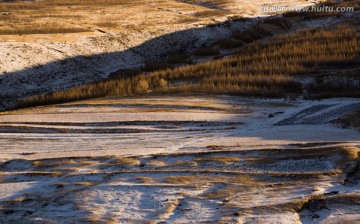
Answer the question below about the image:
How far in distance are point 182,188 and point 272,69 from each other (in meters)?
8.37

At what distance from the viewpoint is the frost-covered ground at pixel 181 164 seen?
6.24 meters

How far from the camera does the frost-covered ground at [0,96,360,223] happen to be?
6242 millimetres

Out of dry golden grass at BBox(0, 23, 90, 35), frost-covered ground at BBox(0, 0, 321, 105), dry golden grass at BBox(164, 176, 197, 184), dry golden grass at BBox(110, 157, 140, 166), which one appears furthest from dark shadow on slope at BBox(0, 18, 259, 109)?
dry golden grass at BBox(164, 176, 197, 184)

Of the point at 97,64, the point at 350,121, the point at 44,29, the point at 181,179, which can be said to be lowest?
the point at 181,179

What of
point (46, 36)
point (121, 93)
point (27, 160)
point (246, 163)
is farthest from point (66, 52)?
point (246, 163)

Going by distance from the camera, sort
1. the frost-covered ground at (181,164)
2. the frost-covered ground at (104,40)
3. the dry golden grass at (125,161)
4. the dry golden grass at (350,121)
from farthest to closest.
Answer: the frost-covered ground at (104,40) → the dry golden grass at (350,121) → the dry golden grass at (125,161) → the frost-covered ground at (181,164)

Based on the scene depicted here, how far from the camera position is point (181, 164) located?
307 inches

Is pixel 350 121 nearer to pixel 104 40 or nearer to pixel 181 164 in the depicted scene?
pixel 181 164

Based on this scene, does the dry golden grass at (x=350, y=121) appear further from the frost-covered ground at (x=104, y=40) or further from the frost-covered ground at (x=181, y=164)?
the frost-covered ground at (x=104, y=40)

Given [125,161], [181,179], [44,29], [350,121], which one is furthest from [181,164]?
[44,29]

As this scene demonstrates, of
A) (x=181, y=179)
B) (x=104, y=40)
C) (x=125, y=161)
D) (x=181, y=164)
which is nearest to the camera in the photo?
(x=181, y=179)

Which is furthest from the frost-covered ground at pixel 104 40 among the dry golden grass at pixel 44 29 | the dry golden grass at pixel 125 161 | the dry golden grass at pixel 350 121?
the dry golden grass at pixel 350 121

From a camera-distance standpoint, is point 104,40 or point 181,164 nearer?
point 181,164

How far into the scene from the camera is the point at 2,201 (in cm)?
686
